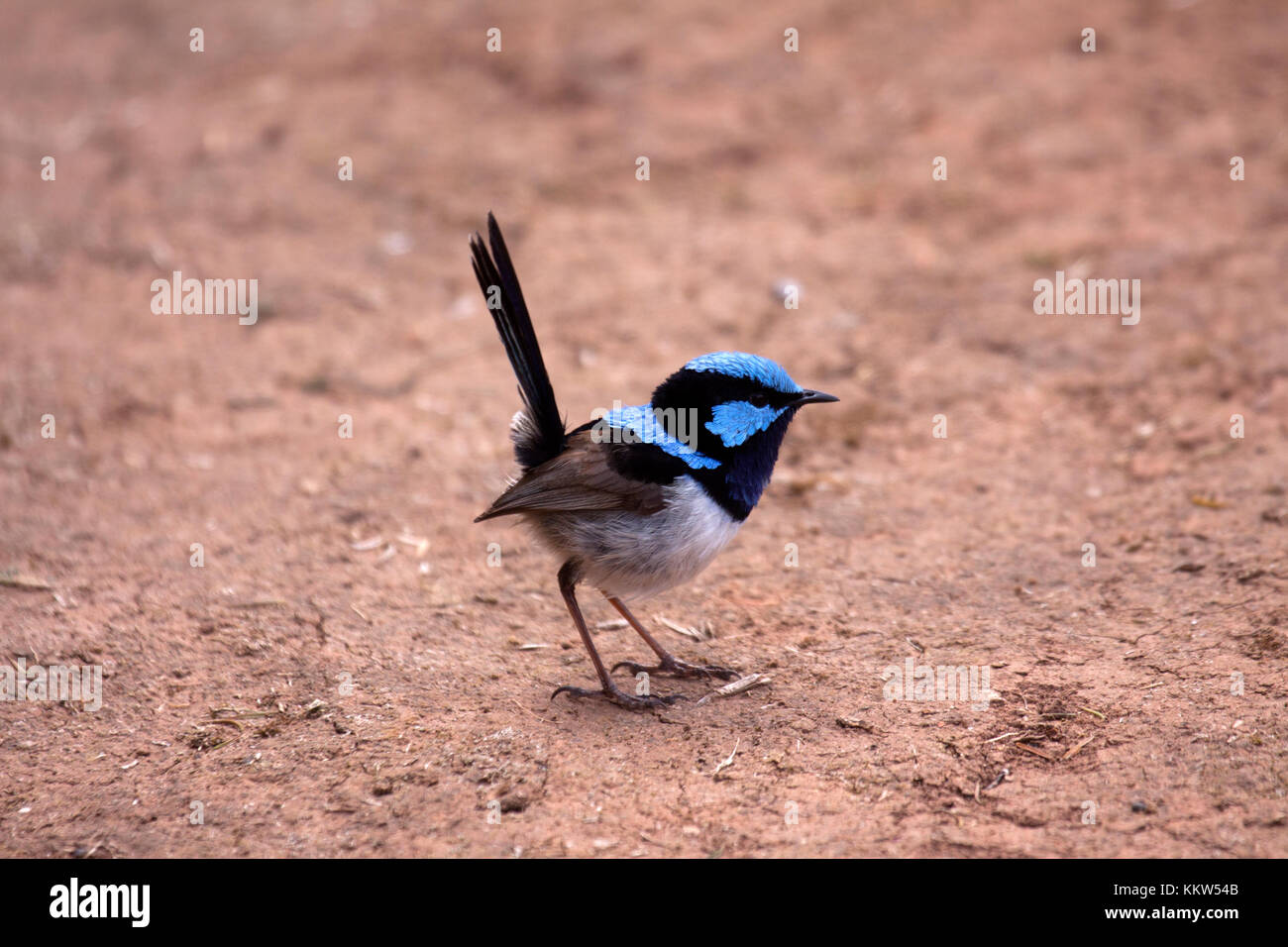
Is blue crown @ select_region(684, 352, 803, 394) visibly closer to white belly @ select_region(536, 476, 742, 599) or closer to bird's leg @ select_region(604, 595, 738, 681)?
white belly @ select_region(536, 476, 742, 599)

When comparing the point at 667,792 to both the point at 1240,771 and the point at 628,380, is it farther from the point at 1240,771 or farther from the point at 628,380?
the point at 628,380

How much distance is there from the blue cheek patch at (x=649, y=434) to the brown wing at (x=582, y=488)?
0.08 m

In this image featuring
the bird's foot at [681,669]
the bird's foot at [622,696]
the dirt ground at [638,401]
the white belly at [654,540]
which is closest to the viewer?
the dirt ground at [638,401]

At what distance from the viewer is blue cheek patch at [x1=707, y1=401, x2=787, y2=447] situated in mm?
4512

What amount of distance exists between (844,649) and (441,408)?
10.7 feet

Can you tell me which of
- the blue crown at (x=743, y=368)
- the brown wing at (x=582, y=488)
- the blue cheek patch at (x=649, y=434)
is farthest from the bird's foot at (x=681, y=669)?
the blue crown at (x=743, y=368)

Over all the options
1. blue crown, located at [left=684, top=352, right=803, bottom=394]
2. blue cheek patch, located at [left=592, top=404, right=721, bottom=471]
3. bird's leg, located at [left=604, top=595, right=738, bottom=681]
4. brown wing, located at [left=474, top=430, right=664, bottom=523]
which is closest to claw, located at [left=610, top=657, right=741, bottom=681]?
bird's leg, located at [left=604, top=595, right=738, bottom=681]

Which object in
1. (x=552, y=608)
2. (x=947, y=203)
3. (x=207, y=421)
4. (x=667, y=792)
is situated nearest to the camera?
(x=667, y=792)

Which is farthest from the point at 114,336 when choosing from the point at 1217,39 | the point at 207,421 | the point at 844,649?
the point at 1217,39

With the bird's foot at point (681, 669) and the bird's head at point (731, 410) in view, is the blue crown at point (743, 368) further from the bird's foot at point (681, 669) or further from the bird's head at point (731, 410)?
the bird's foot at point (681, 669)

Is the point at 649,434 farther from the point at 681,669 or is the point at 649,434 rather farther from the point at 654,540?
the point at 681,669

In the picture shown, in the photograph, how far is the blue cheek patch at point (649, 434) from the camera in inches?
178
